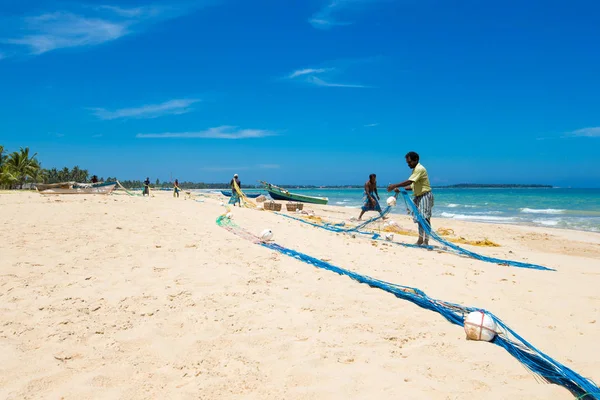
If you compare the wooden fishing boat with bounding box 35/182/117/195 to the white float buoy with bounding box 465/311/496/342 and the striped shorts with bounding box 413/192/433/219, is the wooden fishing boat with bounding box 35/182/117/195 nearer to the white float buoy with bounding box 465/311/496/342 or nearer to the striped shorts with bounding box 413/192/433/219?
the striped shorts with bounding box 413/192/433/219

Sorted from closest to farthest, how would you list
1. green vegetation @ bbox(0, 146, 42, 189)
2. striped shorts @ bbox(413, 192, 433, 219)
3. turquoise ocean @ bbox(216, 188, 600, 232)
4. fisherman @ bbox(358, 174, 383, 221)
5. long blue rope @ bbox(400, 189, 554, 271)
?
long blue rope @ bbox(400, 189, 554, 271), striped shorts @ bbox(413, 192, 433, 219), fisherman @ bbox(358, 174, 383, 221), turquoise ocean @ bbox(216, 188, 600, 232), green vegetation @ bbox(0, 146, 42, 189)

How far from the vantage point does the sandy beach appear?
7.62ft

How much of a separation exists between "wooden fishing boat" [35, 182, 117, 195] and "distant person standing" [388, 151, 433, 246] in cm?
1640

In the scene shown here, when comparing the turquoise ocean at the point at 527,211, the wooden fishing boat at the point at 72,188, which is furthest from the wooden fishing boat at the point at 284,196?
the wooden fishing boat at the point at 72,188

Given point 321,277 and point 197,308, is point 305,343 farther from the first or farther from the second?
point 321,277

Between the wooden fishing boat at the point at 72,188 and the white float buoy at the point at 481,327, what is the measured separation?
18.9 meters

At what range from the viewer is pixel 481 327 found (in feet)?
9.36

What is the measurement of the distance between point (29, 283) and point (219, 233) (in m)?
3.39

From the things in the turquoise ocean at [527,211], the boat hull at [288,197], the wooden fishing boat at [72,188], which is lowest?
the turquoise ocean at [527,211]

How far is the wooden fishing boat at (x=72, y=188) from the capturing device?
1766cm

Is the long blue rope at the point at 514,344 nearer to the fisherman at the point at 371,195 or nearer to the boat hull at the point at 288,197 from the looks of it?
the fisherman at the point at 371,195

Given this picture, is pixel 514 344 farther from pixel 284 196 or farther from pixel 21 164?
pixel 21 164

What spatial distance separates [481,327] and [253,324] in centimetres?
178

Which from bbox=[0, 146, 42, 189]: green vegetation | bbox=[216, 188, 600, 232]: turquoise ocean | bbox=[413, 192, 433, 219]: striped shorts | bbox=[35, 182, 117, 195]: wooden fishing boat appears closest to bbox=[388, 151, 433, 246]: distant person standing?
bbox=[413, 192, 433, 219]: striped shorts
